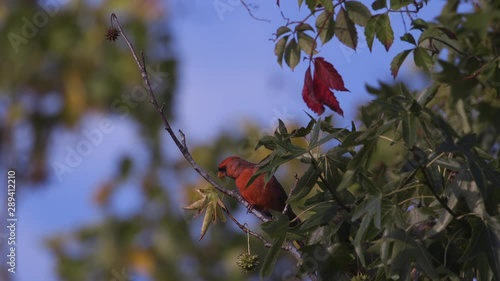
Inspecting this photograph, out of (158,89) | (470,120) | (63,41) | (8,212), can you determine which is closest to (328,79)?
(470,120)

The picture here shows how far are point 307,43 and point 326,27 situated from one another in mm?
128

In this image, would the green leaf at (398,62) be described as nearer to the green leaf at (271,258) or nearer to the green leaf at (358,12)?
the green leaf at (358,12)

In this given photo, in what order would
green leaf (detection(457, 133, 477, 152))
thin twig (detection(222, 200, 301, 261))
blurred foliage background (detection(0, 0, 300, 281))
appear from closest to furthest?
1. green leaf (detection(457, 133, 477, 152))
2. thin twig (detection(222, 200, 301, 261))
3. blurred foliage background (detection(0, 0, 300, 281))

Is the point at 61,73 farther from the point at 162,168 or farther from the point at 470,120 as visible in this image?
the point at 470,120

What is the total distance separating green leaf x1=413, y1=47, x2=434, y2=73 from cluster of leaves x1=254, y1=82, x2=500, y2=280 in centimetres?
37

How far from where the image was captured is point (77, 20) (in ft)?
31.9

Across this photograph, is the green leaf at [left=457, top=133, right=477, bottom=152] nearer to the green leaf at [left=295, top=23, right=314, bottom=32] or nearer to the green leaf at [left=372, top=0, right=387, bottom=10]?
the green leaf at [left=372, top=0, right=387, bottom=10]

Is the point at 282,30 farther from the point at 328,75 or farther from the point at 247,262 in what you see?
the point at 247,262

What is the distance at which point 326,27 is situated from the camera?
3.53 meters

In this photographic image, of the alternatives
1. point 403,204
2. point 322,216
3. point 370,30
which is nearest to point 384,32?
point 370,30

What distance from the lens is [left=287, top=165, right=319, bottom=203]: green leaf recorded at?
2.84 metres

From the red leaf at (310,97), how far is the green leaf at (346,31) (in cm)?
28

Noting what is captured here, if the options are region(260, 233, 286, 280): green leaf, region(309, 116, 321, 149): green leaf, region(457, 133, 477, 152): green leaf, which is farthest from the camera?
region(260, 233, 286, 280): green leaf

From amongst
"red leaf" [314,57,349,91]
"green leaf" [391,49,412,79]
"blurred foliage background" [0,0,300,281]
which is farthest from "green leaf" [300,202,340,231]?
"blurred foliage background" [0,0,300,281]
